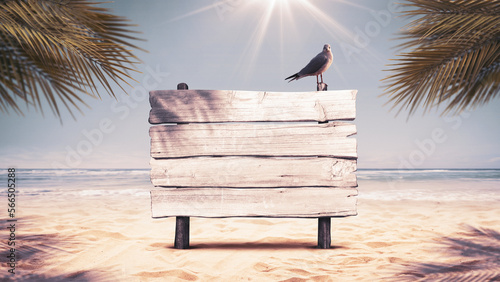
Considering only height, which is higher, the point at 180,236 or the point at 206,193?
the point at 206,193

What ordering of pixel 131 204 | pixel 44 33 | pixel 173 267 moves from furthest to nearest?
1. pixel 131 204
2. pixel 173 267
3. pixel 44 33

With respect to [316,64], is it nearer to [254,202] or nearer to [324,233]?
[254,202]

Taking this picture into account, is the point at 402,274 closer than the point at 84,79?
No

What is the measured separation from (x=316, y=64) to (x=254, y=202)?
1.79 metres

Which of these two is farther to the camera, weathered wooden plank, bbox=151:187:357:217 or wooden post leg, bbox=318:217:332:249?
wooden post leg, bbox=318:217:332:249

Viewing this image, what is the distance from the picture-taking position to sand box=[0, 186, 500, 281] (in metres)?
3.05

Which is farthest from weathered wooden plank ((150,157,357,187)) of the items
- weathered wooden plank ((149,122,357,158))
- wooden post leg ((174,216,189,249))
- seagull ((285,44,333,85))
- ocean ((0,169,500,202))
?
ocean ((0,169,500,202))

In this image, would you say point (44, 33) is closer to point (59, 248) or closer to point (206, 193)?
point (206, 193)

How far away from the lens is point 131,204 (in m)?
8.45


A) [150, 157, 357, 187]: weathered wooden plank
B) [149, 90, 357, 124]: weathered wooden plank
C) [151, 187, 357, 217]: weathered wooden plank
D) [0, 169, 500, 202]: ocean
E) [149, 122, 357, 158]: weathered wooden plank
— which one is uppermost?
[149, 90, 357, 124]: weathered wooden plank

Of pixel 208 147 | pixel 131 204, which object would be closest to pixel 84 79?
pixel 208 147

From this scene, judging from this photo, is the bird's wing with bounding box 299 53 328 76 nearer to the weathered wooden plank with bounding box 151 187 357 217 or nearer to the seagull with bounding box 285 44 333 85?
the seagull with bounding box 285 44 333 85

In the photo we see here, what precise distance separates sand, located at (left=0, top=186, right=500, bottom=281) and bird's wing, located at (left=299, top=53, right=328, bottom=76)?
211 centimetres

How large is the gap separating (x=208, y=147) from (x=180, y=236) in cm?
111
